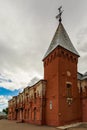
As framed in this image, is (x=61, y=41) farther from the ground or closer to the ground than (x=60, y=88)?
farther from the ground

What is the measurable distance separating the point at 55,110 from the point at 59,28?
52.1ft

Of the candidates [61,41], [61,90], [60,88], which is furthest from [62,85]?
[61,41]

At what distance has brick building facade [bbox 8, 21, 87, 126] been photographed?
87.7 ft

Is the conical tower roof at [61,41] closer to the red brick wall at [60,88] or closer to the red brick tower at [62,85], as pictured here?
the red brick tower at [62,85]

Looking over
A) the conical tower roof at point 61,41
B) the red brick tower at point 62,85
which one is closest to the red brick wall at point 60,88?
the red brick tower at point 62,85

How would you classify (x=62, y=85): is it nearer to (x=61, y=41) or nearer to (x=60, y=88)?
(x=60, y=88)

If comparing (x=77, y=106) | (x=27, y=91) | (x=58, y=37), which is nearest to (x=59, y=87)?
(x=77, y=106)

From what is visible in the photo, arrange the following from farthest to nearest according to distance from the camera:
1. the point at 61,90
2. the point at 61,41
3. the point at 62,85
Result: the point at 61,41 → the point at 62,85 → the point at 61,90

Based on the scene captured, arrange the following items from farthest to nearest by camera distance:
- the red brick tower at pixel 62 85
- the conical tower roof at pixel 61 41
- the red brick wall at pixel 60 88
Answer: the conical tower roof at pixel 61 41 < the red brick tower at pixel 62 85 < the red brick wall at pixel 60 88

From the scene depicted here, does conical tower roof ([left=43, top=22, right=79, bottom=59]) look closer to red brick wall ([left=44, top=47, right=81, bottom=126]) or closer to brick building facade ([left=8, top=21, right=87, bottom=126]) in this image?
brick building facade ([left=8, top=21, right=87, bottom=126])

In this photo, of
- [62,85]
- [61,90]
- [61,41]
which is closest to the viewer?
[61,90]

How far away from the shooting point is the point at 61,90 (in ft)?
89.3

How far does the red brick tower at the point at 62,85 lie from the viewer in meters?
26.5

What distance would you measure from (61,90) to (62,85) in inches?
34.1
